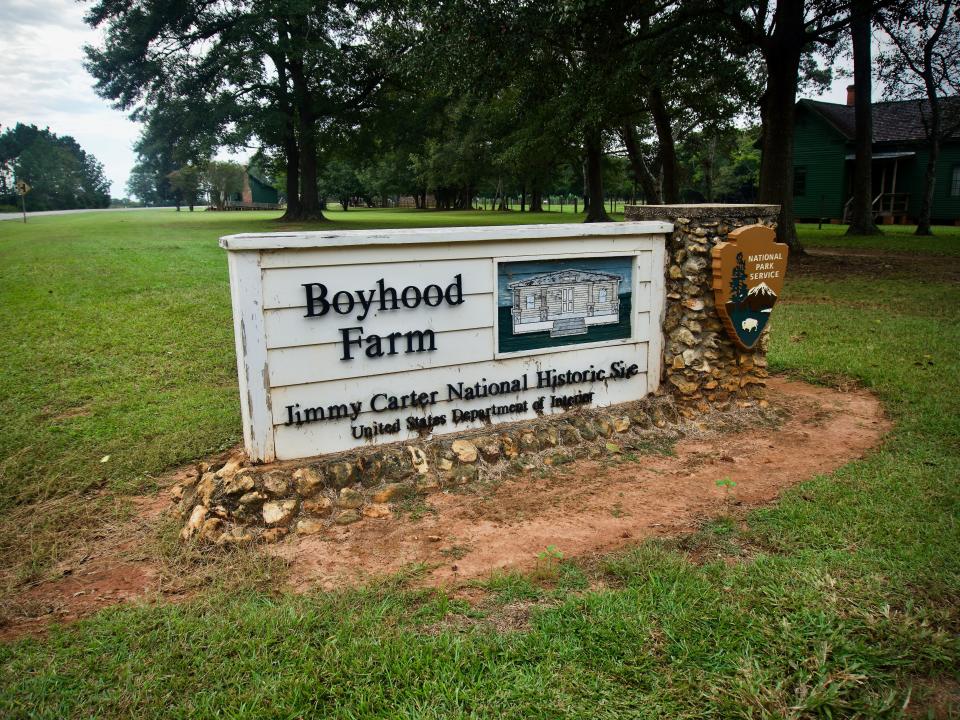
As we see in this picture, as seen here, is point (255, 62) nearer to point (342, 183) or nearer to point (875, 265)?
point (875, 265)

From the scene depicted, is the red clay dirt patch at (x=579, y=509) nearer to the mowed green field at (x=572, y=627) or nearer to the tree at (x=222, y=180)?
the mowed green field at (x=572, y=627)

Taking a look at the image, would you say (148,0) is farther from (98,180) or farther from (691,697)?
(98,180)

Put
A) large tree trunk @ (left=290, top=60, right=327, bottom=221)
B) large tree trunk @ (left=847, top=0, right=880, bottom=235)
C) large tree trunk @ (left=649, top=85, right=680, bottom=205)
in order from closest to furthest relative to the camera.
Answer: large tree trunk @ (left=847, top=0, right=880, bottom=235) → large tree trunk @ (left=649, top=85, right=680, bottom=205) → large tree trunk @ (left=290, top=60, right=327, bottom=221)

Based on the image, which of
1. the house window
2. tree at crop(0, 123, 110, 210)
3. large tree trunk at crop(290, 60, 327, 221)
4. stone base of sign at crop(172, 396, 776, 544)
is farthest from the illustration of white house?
tree at crop(0, 123, 110, 210)

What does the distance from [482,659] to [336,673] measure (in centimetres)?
55

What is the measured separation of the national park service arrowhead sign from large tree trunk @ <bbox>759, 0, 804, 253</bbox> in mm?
10688

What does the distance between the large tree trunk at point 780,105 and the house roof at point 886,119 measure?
19194 mm

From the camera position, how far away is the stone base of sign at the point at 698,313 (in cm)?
539

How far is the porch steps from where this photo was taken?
16.6 feet

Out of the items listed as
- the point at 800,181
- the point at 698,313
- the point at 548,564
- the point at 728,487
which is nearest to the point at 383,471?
the point at 548,564

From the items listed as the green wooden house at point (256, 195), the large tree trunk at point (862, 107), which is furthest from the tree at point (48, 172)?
the large tree trunk at point (862, 107)

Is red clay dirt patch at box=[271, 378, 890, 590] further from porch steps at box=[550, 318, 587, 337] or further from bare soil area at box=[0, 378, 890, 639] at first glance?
porch steps at box=[550, 318, 587, 337]

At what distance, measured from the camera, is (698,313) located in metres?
5.49

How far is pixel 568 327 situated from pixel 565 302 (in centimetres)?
18
